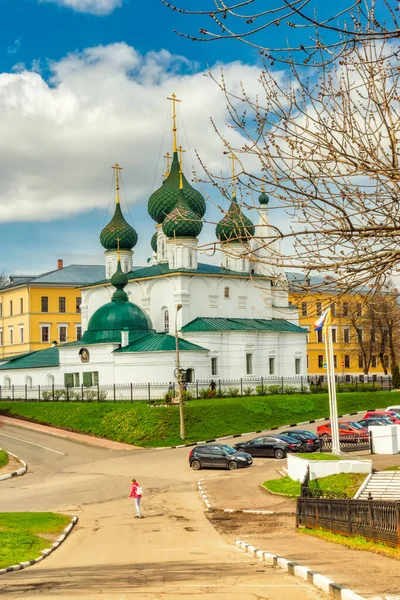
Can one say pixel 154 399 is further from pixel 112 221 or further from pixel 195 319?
pixel 112 221

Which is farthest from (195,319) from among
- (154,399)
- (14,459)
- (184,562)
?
(184,562)

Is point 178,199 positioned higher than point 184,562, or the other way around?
point 178,199

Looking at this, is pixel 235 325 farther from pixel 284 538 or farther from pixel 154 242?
pixel 284 538

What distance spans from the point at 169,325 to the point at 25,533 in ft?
126

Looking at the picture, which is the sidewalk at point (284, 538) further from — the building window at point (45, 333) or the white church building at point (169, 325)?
the building window at point (45, 333)

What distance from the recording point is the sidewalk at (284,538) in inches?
509

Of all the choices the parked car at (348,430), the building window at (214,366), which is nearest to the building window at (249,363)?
the building window at (214,366)

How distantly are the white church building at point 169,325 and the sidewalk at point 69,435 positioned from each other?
18.6 feet

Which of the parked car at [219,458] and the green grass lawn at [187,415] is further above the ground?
the green grass lawn at [187,415]

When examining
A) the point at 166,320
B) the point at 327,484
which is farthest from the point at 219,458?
the point at 166,320

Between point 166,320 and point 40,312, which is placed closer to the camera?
point 166,320

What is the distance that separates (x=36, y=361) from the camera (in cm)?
6247

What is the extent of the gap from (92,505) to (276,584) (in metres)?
14.7

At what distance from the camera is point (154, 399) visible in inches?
2002
